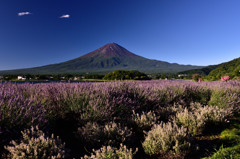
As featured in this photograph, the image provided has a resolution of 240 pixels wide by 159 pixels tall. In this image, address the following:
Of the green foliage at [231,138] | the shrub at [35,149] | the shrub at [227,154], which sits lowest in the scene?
the green foliage at [231,138]

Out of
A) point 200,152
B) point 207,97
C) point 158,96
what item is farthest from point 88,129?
point 207,97

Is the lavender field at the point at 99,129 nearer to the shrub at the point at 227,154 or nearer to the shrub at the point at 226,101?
the shrub at the point at 227,154

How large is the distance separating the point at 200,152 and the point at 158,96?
2.18 m

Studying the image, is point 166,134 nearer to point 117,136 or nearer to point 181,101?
point 117,136

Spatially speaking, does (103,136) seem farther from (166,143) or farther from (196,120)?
(196,120)

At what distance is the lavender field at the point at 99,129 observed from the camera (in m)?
2.06

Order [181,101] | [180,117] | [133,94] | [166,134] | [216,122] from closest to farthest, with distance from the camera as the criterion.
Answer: [166,134]
[180,117]
[216,122]
[133,94]
[181,101]

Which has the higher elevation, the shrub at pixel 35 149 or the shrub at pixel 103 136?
the shrub at pixel 35 149

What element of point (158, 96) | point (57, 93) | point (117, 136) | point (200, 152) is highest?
point (57, 93)

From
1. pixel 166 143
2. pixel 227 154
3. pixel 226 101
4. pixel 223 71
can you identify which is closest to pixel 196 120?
pixel 227 154

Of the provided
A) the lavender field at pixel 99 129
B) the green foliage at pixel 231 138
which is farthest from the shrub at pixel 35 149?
the green foliage at pixel 231 138

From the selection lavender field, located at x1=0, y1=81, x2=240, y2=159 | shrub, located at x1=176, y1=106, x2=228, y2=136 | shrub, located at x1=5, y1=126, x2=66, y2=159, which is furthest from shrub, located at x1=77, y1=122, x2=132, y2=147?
shrub, located at x1=176, y1=106, x2=228, y2=136

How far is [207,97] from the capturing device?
234 inches

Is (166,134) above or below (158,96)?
below
